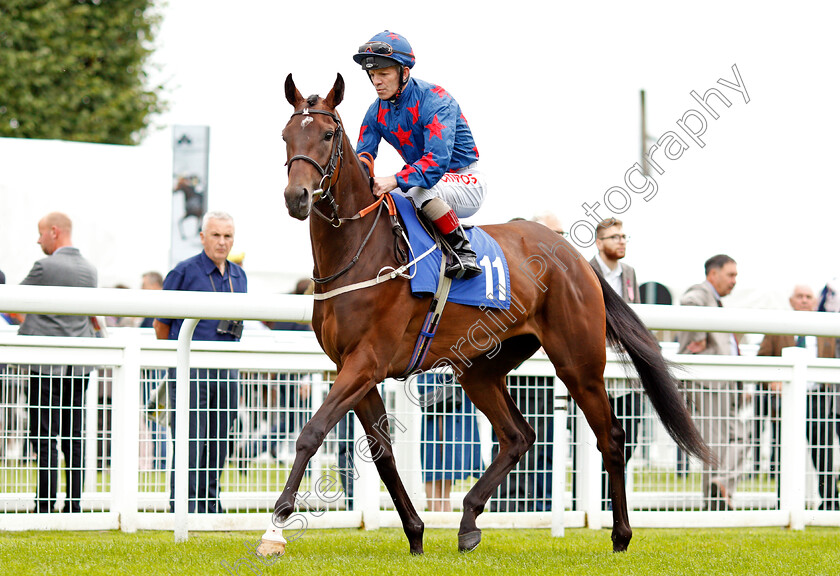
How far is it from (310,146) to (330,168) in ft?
0.55

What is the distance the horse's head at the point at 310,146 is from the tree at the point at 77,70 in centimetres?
1982

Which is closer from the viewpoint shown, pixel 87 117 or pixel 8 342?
pixel 8 342

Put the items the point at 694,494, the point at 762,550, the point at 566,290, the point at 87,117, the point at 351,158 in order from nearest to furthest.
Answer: the point at 351,158
the point at 762,550
the point at 566,290
the point at 694,494
the point at 87,117

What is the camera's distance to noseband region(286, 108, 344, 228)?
170 inches

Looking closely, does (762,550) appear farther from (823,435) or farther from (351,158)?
(351,158)

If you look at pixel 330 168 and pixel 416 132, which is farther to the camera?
pixel 416 132

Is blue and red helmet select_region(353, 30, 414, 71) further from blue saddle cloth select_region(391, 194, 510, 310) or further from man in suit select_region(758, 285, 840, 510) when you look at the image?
man in suit select_region(758, 285, 840, 510)

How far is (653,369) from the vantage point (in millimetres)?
5594

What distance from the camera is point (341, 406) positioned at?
4.36 m

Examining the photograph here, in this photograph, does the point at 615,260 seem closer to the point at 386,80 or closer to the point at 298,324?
the point at 386,80

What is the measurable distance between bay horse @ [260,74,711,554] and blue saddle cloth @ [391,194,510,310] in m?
0.06

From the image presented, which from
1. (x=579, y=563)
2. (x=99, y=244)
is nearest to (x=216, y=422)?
(x=579, y=563)

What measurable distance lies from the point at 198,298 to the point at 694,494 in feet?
10.9

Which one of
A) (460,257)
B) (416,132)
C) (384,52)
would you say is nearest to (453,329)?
(460,257)
